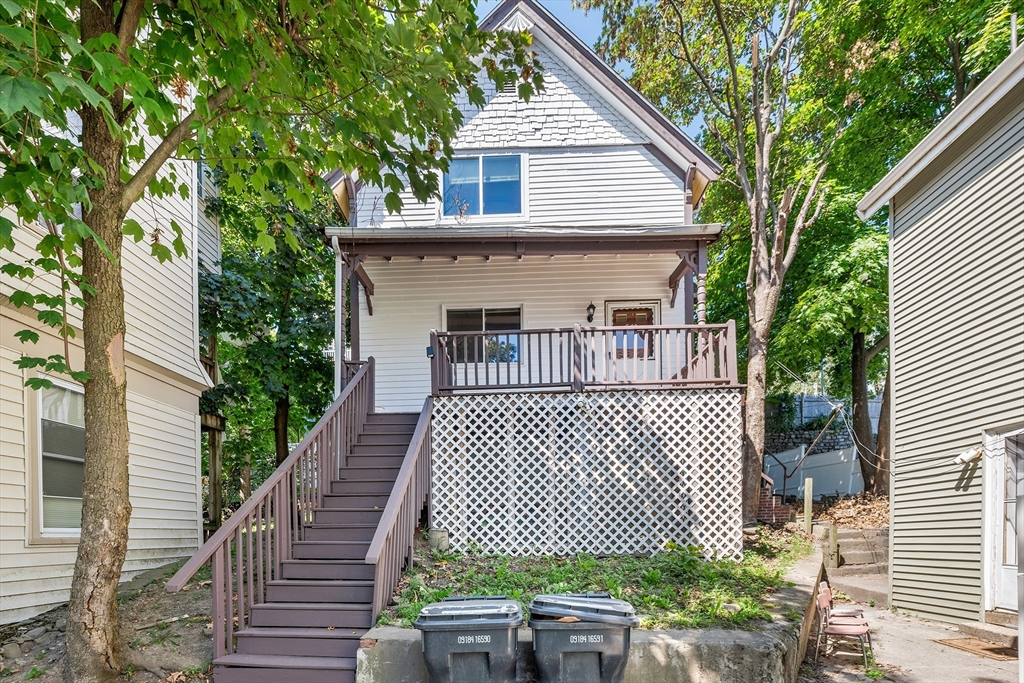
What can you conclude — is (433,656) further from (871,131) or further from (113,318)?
(871,131)

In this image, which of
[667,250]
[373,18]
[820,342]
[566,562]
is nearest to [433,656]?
[566,562]

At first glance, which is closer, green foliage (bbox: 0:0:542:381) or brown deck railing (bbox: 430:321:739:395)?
green foliage (bbox: 0:0:542:381)

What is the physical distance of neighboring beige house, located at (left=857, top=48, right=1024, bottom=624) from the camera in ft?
25.1

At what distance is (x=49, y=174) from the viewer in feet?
16.4

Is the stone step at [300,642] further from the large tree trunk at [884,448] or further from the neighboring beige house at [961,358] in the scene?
the large tree trunk at [884,448]

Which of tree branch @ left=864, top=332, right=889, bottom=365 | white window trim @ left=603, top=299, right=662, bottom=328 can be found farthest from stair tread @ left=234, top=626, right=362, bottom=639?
tree branch @ left=864, top=332, right=889, bottom=365

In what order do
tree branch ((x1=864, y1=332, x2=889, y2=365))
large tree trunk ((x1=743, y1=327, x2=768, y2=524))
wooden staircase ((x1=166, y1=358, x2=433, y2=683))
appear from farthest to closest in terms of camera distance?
tree branch ((x1=864, y1=332, x2=889, y2=365)) < large tree trunk ((x1=743, y1=327, x2=768, y2=524)) < wooden staircase ((x1=166, y1=358, x2=433, y2=683))

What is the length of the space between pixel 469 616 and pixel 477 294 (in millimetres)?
7177

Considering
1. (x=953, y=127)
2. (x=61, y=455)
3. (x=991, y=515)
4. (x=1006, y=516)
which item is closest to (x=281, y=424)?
(x=61, y=455)

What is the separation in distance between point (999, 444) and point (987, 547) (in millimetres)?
1273

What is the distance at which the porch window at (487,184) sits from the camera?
11695mm

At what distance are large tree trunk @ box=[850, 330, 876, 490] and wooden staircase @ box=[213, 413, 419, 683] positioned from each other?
11738 mm

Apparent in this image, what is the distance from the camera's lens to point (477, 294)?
1146 centimetres

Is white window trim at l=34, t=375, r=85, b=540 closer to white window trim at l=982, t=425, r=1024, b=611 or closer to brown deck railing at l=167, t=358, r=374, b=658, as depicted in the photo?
brown deck railing at l=167, t=358, r=374, b=658
